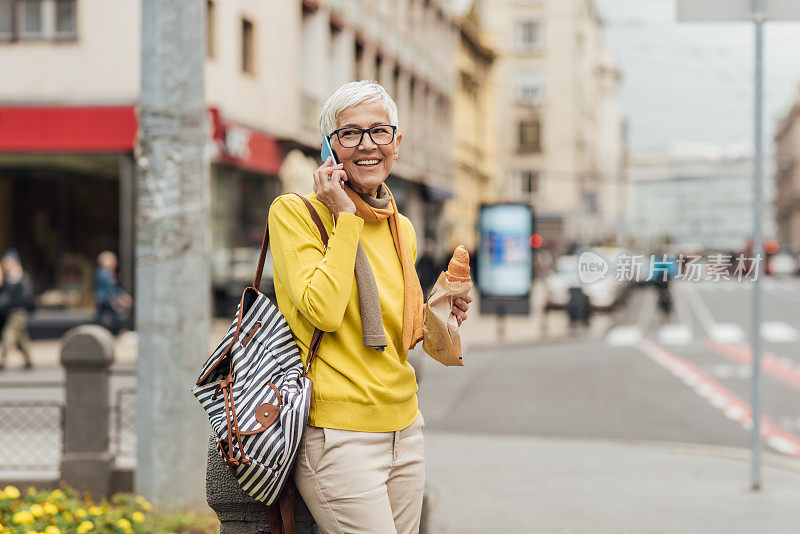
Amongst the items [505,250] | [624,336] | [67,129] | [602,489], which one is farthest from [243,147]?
[602,489]

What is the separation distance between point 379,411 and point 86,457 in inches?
168

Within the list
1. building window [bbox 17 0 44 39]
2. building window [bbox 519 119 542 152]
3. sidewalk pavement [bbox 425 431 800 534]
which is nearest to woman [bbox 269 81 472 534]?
sidewalk pavement [bbox 425 431 800 534]

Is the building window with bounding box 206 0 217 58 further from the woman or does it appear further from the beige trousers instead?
the beige trousers

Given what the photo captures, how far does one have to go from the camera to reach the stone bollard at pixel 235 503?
8.90 ft

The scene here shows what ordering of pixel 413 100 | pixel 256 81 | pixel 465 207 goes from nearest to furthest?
pixel 256 81 < pixel 413 100 < pixel 465 207

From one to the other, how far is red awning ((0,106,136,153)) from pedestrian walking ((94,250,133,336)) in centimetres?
242

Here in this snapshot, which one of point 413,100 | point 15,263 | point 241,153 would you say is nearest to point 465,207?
point 413,100

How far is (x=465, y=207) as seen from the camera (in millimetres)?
50531

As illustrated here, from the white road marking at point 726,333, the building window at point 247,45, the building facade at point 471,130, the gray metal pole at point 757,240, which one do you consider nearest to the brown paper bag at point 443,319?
the gray metal pole at point 757,240

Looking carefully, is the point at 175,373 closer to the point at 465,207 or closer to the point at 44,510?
the point at 44,510

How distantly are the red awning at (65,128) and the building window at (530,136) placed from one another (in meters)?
53.9

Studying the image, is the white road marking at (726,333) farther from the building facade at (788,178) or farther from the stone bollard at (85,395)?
the building facade at (788,178)

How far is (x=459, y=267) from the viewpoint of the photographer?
2.71 metres

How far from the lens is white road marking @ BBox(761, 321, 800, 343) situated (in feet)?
70.7
